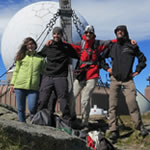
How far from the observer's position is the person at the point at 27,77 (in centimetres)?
404

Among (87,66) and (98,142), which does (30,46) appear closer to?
(87,66)

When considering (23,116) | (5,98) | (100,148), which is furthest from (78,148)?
(5,98)

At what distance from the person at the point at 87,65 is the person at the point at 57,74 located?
0.68 ft

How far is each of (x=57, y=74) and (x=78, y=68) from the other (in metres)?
0.51

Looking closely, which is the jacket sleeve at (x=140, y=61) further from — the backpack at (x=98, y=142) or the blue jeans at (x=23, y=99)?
the blue jeans at (x=23, y=99)

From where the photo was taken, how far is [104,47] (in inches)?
176

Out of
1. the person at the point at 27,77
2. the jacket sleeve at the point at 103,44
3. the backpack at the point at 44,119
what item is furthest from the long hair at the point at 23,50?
the backpack at the point at 44,119

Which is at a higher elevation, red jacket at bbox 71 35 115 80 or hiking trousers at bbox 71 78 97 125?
red jacket at bbox 71 35 115 80

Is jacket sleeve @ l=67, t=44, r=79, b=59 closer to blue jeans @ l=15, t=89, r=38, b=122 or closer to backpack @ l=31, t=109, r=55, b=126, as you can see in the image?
blue jeans @ l=15, t=89, r=38, b=122

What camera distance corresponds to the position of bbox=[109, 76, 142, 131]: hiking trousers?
13.7ft

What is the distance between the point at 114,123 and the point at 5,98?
23.2 ft

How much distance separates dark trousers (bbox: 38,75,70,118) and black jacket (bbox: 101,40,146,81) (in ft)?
2.91

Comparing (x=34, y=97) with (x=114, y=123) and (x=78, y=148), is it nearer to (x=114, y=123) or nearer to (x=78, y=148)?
(x=114, y=123)

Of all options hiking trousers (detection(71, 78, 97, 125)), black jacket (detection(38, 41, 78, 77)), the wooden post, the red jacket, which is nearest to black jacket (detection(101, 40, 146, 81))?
the red jacket
